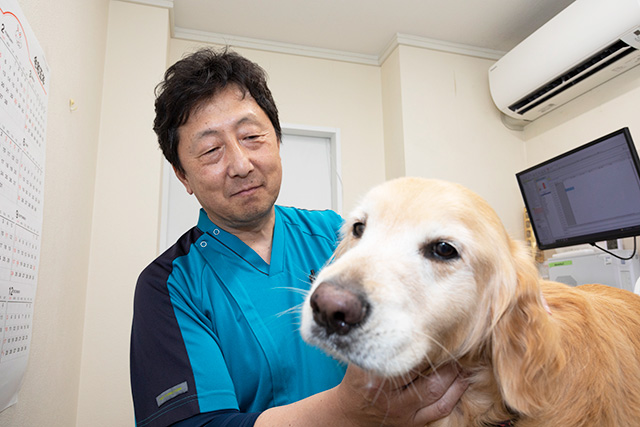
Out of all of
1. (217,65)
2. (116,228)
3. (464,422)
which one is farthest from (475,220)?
(116,228)

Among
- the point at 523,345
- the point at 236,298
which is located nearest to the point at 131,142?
the point at 236,298

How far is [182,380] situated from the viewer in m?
0.97

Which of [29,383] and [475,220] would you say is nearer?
[475,220]

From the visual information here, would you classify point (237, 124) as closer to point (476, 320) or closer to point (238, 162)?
point (238, 162)

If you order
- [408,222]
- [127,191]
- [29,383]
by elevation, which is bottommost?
[29,383]

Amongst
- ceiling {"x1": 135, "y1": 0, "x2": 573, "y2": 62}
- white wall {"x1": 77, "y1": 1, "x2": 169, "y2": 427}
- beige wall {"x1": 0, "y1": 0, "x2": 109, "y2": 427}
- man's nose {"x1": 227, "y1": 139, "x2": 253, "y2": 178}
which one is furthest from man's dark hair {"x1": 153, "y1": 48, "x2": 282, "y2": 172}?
ceiling {"x1": 135, "y1": 0, "x2": 573, "y2": 62}

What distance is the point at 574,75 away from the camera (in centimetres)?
300

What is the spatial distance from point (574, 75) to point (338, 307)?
3.10m

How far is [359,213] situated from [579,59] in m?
Result: 2.67

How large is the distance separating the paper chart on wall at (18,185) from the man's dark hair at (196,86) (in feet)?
1.24

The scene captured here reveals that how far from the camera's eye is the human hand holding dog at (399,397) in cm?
81

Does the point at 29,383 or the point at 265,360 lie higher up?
the point at 265,360

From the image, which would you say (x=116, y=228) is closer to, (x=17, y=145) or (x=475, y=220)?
(x=17, y=145)

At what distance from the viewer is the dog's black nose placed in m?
0.70
